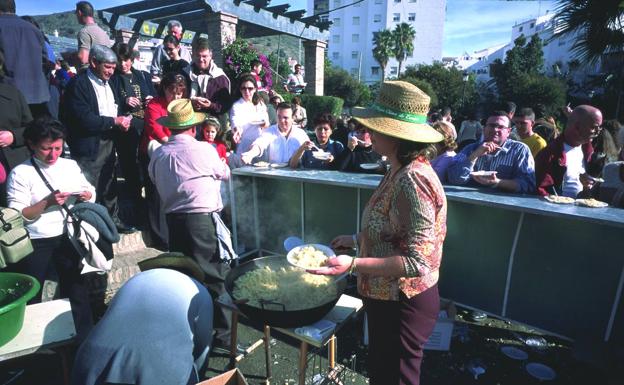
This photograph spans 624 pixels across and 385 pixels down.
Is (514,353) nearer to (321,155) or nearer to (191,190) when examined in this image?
(321,155)

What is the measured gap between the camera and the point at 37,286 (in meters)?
2.17

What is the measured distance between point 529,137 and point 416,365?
15.7 feet

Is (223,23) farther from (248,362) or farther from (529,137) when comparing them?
(248,362)

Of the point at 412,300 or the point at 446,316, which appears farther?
the point at 446,316

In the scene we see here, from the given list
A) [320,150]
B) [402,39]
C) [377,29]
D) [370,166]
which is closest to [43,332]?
[370,166]

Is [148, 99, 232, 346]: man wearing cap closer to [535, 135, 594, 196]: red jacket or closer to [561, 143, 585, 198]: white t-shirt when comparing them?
[535, 135, 594, 196]: red jacket

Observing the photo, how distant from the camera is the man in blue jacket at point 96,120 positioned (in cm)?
A: 419

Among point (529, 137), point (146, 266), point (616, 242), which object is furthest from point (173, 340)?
point (529, 137)

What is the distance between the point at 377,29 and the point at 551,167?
6840cm

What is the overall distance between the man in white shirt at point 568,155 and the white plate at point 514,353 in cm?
158

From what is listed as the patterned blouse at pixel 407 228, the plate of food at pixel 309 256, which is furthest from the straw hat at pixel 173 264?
the patterned blouse at pixel 407 228

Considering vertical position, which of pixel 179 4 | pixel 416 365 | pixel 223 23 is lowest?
pixel 416 365

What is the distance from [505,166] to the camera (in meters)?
3.84

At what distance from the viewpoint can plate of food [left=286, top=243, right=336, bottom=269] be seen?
2086 mm
